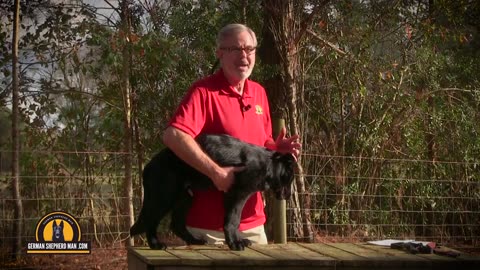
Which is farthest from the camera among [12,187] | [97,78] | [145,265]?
[97,78]

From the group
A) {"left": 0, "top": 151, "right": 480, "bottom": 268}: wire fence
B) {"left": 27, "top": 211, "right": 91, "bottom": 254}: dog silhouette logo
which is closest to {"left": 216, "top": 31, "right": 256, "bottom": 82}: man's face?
{"left": 0, "top": 151, "right": 480, "bottom": 268}: wire fence

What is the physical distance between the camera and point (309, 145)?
24.5ft

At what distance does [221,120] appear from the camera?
8.82 ft

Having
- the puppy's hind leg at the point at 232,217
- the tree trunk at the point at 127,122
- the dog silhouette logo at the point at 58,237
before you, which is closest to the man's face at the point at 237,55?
the puppy's hind leg at the point at 232,217

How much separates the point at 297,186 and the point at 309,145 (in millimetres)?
747

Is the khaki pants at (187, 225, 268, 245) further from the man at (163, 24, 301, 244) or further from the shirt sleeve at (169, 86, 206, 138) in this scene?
the shirt sleeve at (169, 86, 206, 138)

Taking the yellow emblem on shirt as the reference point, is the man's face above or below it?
above

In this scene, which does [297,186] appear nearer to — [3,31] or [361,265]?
[3,31]

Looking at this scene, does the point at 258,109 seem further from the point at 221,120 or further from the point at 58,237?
A: the point at 58,237

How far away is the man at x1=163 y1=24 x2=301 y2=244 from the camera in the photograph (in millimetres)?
2521

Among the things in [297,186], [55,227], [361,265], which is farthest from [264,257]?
[297,186]

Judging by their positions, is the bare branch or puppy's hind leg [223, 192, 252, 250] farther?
the bare branch

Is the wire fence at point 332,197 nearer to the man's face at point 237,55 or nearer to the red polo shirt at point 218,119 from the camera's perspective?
the red polo shirt at point 218,119

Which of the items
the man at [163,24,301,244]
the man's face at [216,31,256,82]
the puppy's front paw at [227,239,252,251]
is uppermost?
the man's face at [216,31,256,82]
